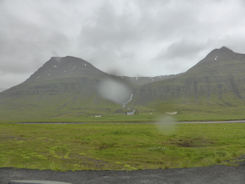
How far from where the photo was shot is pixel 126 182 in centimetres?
1833

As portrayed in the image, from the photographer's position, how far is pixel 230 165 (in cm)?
2295

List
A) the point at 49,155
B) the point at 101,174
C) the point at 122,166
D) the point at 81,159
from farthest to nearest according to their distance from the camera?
1. the point at 49,155
2. the point at 81,159
3. the point at 122,166
4. the point at 101,174

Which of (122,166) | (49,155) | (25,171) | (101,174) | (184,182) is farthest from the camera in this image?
(49,155)

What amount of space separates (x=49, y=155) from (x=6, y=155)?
644 cm

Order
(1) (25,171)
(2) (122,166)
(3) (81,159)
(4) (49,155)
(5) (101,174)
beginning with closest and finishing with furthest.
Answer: (5) (101,174) → (1) (25,171) → (2) (122,166) → (3) (81,159) → (4) (49,155)

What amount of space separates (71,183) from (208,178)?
39.8ft

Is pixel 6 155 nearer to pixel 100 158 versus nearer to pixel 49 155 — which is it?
pixel 49 155

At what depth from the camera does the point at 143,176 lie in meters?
19.9

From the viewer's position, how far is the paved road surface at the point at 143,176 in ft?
60.2

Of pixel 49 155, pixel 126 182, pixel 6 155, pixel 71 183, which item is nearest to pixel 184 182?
pixel 126 182

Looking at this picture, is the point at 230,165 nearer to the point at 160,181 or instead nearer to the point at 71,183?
the point at 160,181

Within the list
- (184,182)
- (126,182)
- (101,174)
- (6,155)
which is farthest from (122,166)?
(6,155)

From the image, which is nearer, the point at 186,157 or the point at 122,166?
the point at 122,166

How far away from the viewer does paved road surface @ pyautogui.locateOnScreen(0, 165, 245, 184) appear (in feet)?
60.2
